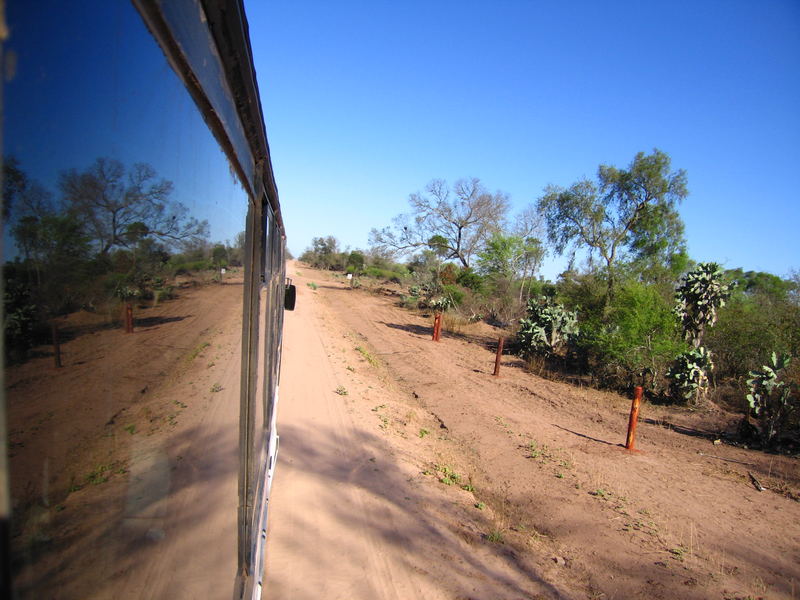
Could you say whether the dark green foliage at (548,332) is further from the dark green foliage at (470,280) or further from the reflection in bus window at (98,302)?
the reflection in bus window at (98,302)

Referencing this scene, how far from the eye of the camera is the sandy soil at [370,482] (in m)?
0.67

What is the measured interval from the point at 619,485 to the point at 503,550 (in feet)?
7.84

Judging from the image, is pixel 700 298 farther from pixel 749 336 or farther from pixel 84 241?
pixel 84 241

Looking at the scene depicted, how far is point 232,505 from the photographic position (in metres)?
Result: 1.73

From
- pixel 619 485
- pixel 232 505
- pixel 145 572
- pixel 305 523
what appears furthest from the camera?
pixel 619 485

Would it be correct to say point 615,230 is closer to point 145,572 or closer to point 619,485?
point 619,485

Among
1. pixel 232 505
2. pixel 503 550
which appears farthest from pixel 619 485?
pixel 232 505

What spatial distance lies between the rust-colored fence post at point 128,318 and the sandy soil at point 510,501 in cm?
296

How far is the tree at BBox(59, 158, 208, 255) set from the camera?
622 mm

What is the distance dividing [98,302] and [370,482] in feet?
15.2

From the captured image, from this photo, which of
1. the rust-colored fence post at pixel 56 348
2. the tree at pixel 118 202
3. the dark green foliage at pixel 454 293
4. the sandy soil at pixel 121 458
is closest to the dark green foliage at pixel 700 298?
the dark green foliage at pixel 454 293

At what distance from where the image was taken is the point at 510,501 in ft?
16.9

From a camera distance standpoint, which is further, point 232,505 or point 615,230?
point 615,230

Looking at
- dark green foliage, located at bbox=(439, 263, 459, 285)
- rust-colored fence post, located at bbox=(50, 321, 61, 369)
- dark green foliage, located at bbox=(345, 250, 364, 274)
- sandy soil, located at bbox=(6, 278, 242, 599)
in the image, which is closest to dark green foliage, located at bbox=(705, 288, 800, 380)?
sandy soil, located at bbox=(6, 278, 242, 599)
